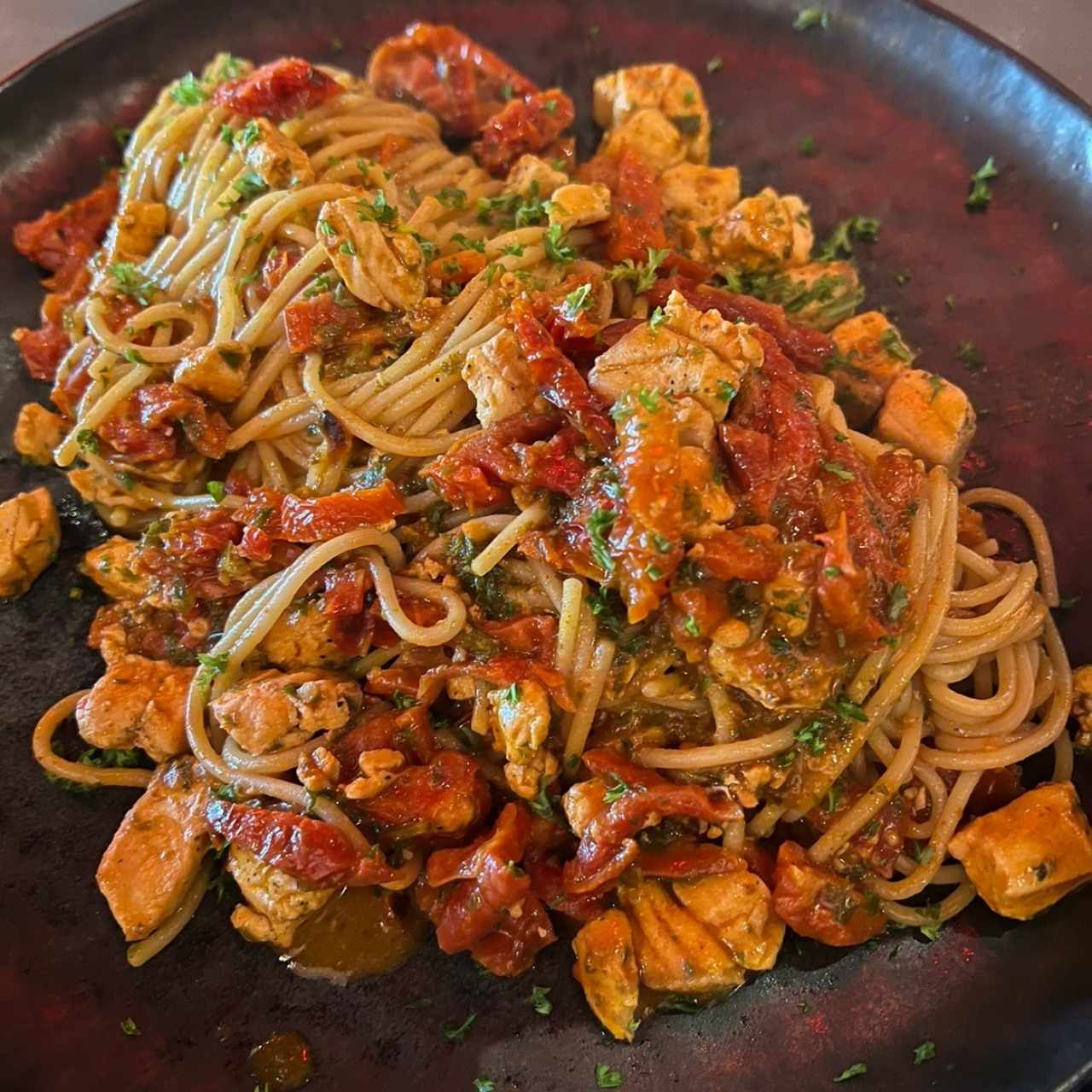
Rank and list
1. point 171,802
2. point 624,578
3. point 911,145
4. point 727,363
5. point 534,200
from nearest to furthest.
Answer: point 624,578 < point 727,363 < point 171,802 < point 534,200 < point 911,145

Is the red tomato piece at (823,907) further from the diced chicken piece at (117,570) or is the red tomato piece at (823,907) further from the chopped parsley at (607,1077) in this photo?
the diced chicken piece at (117,570)

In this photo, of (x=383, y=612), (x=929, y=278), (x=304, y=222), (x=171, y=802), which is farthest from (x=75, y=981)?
(x=929, y=278)

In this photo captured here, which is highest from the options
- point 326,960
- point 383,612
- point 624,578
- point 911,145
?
point 911,145

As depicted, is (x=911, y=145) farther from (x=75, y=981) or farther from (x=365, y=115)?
(x=75, y=981)

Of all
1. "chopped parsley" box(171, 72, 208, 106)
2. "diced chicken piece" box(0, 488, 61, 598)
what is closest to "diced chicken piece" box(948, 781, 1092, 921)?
"diced chicken piece" box(0, 488, 61, 598)

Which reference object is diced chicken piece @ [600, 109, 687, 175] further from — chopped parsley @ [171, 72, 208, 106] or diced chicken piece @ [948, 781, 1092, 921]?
diced chicken piece @ [948, 781, 1092, 921]

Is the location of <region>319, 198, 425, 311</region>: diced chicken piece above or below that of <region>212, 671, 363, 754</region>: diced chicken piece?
above

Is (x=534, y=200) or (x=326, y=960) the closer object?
(x=326, y=960)
